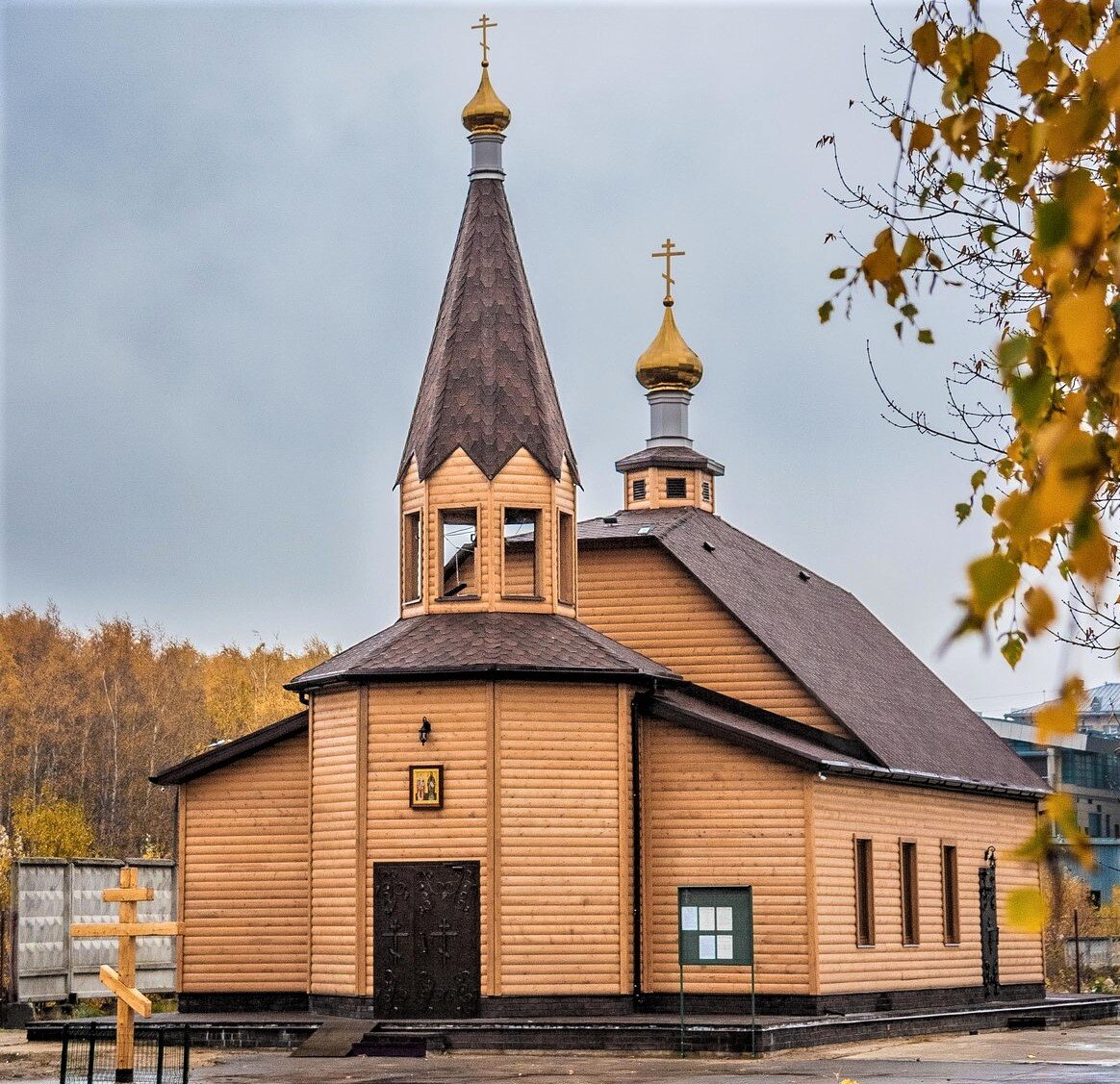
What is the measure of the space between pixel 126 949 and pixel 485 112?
13181 millimetres

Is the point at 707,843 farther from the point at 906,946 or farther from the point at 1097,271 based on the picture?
the point at 1097,271

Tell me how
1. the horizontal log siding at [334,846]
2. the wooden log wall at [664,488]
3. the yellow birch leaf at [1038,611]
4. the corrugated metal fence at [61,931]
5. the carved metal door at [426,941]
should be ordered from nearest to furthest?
the yellow birch leaf at [1038,611] → the carved metal door at [426,941] → the horizontal log siding at [334,846] → the corrugated metal fence at [61,931] → the wooden log wall at [664,488]

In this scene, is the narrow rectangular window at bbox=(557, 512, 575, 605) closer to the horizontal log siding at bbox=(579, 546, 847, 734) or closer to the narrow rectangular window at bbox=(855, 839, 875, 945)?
the horizontal log siding at bbox=(579, 546, 847, 734)

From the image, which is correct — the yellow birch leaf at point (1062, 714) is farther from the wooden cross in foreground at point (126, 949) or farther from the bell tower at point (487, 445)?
the bell tower at point (487, 445)

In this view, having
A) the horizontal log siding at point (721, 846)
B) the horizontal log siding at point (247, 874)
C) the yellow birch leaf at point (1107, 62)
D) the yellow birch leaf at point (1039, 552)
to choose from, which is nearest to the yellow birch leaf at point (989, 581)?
the yellow birch leaf at point (1107, 62)

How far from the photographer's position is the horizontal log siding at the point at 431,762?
21625 millimetres

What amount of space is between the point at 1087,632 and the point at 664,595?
16092 mm

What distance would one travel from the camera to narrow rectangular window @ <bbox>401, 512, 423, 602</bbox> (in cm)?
2380

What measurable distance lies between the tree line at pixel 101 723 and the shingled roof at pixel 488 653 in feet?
92.9

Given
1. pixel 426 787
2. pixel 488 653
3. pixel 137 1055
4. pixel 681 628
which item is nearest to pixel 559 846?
pixel 426 787

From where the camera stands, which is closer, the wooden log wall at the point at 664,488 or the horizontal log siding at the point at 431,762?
the horizontal log siding at the point at 431,762

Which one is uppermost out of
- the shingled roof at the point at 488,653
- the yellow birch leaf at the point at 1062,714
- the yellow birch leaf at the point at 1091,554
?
the shingled roof at the point at 488,653

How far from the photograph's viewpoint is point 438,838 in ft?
71.2

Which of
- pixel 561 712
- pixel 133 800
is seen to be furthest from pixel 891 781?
pixel 133 800
